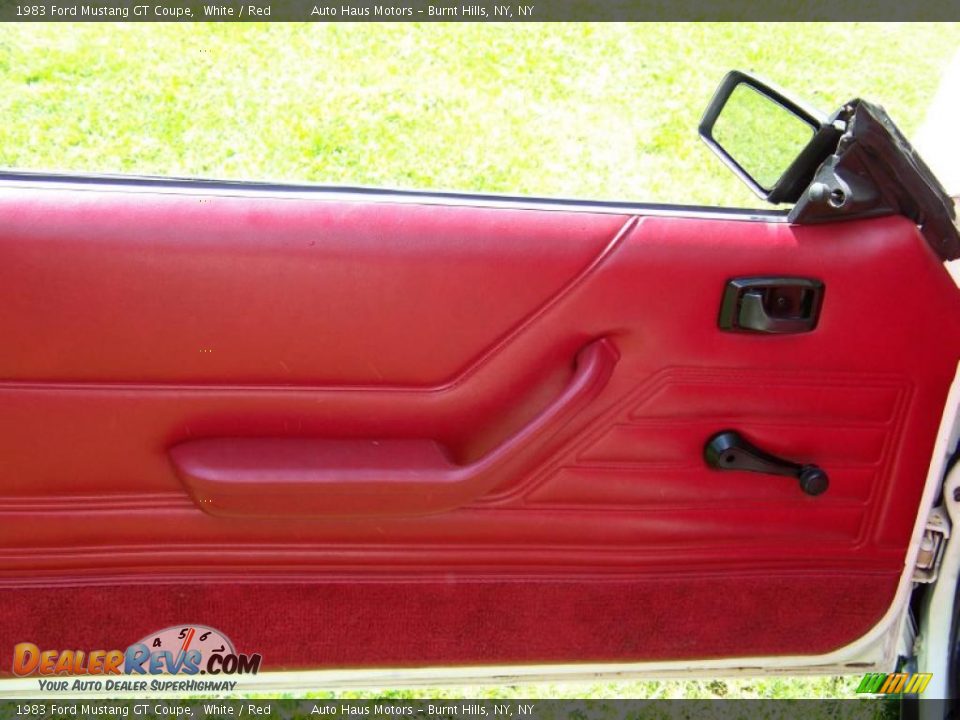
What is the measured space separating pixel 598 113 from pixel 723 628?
9.94 ft

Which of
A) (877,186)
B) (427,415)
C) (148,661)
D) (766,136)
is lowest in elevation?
(148,661)

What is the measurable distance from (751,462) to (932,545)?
45 cm

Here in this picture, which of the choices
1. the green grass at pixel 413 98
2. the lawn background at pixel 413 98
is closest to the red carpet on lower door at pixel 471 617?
the green grass at pixel 413 98

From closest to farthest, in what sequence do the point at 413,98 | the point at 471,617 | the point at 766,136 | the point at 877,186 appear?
the point at 877,186, the point at 471,617, the point at 766,136, the point at 413,98

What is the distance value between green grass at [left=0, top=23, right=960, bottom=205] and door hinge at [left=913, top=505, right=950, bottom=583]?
6.36 ft

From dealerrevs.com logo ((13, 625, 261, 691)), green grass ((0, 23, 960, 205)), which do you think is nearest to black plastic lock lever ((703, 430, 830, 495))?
dealerrevs.com logo ((13, 625, 261, 691))

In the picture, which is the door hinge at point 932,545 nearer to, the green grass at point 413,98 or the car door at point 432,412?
the car door at point 432,412

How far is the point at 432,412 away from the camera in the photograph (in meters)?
1.76

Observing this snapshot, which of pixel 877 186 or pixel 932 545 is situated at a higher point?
pixel 877 186

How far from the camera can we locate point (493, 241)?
5.48ft

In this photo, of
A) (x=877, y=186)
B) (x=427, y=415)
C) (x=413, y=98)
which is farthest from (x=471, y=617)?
(x=413, y=98)

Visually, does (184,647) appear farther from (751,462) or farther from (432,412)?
(751,462)
